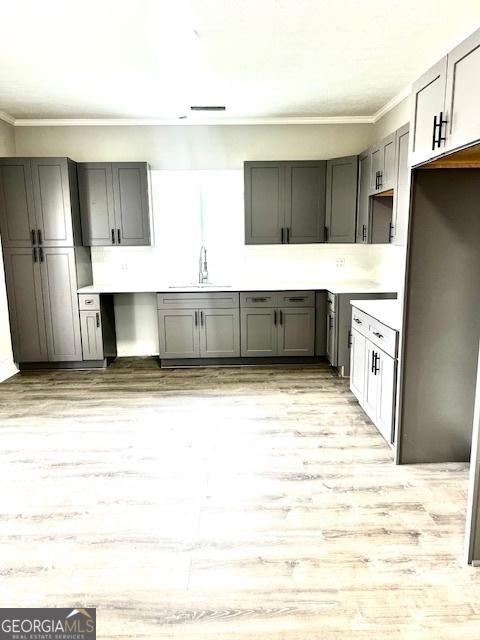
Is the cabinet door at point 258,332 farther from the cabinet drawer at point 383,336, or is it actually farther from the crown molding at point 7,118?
the crown molding at point 7,118

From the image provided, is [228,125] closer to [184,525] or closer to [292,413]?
[292,413]

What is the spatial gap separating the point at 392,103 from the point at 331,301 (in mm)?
2038

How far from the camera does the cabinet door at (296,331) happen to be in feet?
15.1

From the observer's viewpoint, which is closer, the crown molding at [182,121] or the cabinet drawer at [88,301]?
the cabinet drawer at [88,301]

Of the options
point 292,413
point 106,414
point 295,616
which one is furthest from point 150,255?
point 295,616

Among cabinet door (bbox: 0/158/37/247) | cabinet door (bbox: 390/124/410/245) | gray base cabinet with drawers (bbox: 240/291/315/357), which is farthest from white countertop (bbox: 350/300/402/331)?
cabinet door (bbox: 0/158/37/247)

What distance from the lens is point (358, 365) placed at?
3.45 m

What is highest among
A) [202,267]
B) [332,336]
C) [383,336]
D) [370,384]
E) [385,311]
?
[202,267]

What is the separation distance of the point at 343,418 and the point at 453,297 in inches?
52.7

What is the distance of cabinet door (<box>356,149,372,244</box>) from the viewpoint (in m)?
4.16

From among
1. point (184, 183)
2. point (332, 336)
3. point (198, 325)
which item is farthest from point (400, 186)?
point (184, 183)

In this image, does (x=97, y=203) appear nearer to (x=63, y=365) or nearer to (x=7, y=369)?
(x=63, y=365)

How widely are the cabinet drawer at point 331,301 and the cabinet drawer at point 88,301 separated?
2453mm

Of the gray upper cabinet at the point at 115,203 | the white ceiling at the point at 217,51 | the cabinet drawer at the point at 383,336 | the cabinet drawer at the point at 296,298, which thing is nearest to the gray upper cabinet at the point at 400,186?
the white ceiling at the point at 217,51
